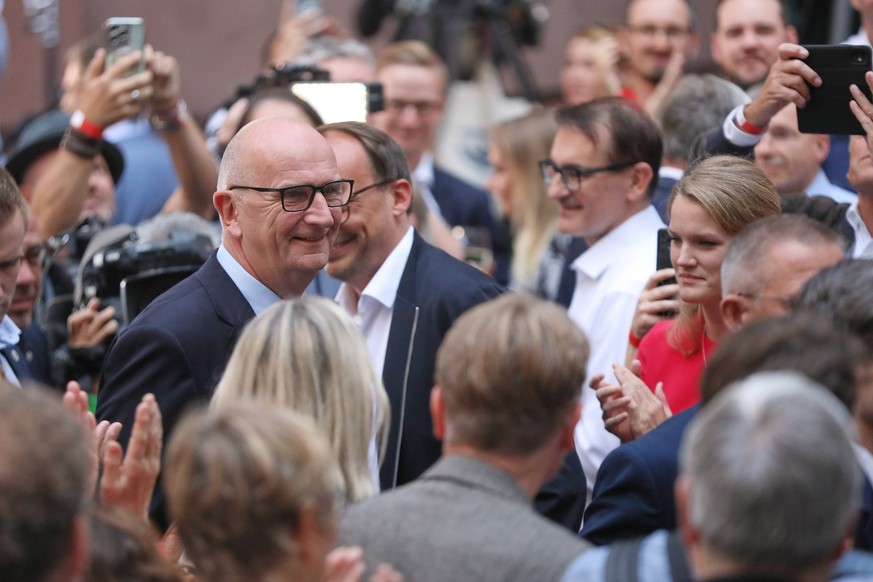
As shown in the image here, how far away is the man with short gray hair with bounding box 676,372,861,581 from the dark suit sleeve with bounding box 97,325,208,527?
1.62 m

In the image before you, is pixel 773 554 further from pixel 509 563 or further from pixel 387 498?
pixel 387 498

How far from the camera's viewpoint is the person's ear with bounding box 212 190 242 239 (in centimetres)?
343

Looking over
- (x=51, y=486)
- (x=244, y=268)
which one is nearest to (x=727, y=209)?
(x=244, y=268)

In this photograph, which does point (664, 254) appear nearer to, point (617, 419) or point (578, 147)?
point (578, 147)

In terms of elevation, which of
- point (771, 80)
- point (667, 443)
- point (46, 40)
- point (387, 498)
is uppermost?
point (771, 80)

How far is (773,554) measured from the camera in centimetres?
173

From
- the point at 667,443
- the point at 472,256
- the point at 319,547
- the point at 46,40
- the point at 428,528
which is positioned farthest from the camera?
the point at 46,40

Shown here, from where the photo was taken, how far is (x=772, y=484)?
5.62 feet

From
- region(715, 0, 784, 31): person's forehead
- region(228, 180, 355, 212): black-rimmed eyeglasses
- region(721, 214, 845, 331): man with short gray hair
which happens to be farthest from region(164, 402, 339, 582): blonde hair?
region(715, 0, 784, 31): person's forehead

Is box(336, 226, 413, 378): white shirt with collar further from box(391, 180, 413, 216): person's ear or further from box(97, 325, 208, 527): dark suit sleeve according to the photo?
box(97, 325, 208, 527): dark suit sleeve

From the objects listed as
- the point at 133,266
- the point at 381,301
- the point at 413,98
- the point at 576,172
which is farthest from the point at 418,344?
the point at 413,98

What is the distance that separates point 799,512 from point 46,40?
762 centimetres

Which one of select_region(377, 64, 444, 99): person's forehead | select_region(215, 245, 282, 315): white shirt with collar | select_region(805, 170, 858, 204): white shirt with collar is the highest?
select_region(215, 245, 282, 315): white shirt with collar

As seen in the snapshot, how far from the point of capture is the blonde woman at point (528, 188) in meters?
6.24
